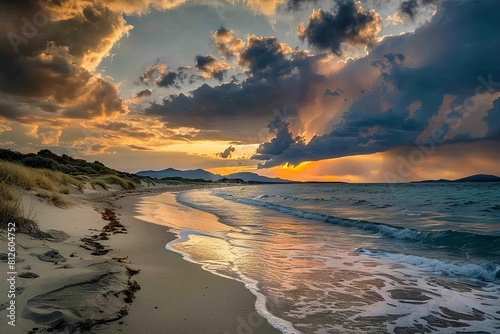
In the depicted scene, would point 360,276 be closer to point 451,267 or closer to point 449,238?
point 451,267

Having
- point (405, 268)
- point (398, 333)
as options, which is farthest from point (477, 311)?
point (405, 268)

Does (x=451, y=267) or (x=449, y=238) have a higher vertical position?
(x=449, y=238)

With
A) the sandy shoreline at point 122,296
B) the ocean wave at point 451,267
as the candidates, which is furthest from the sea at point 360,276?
the sandy shoreline at point 122,296

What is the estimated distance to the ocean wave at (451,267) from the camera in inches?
352

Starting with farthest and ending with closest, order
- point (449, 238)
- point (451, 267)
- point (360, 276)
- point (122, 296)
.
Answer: point (449, 238)
point (451, 267)
point (360, 276)
point (122, 296)

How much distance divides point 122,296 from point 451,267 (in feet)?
31.2

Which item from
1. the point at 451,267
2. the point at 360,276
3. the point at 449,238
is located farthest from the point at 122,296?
the point at 449,238

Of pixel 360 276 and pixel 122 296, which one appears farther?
pixel 360 276

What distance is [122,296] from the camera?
17.5 ft

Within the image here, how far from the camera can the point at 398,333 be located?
5016mm

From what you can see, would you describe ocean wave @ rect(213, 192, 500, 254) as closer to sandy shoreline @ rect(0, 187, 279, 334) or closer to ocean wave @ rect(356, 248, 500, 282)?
ocean wave @ rect(356, 248, 500, 282)

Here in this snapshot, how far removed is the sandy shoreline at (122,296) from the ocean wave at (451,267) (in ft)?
21.7

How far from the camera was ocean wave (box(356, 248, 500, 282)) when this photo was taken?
895 centimetres

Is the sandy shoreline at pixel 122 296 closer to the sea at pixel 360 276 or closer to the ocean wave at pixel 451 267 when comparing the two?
the sea at pixel 360 276
